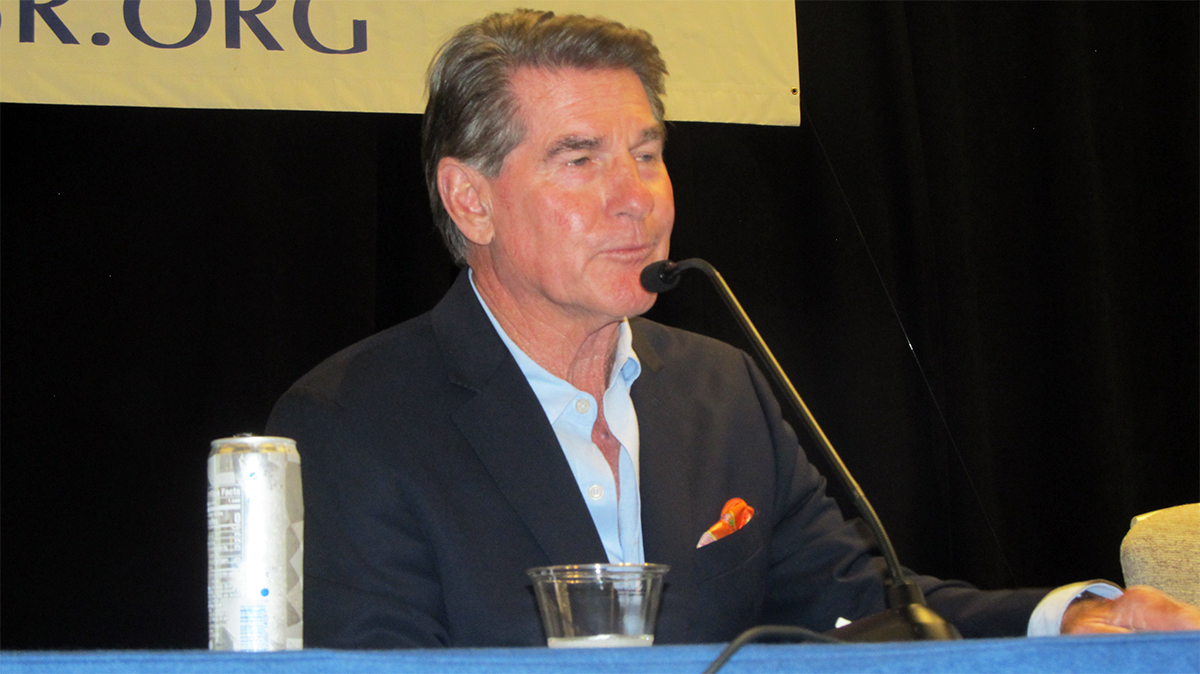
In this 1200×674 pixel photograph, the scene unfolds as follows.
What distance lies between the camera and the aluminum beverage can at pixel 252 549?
76 centimetres

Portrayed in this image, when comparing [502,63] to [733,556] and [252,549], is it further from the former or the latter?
[252,549]

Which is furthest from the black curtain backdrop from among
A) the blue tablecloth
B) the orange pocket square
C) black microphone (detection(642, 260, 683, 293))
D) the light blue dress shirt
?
the blue tablecloth

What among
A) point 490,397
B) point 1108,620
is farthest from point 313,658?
point 490,397

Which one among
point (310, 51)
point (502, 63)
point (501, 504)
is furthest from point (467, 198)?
point (310, 51)

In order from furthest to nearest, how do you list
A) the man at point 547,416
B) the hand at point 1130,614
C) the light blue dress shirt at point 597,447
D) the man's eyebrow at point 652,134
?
1. the man's eyebrow at point 652,134
2. the light blue dress shirt at point 597,447
3. the man at point 547,416
4. the hand at point 1130,614

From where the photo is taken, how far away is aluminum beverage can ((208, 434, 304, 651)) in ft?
2.50

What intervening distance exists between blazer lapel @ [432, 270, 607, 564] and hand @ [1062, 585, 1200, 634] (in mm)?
566

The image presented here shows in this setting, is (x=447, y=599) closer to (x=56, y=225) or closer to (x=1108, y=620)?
(x=1108, y=620)

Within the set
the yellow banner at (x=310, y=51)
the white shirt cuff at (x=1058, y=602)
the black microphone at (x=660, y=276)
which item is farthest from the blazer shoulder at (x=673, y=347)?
the white shirt cuff at (x=1058, y=602)

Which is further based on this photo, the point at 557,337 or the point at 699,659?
the point at 557,337

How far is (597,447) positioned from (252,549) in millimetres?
816

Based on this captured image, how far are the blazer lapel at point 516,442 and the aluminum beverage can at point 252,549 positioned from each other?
0.62 meters

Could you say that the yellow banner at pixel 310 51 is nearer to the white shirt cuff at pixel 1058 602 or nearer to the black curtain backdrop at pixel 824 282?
the black curtain backdrop at pixel 824 282

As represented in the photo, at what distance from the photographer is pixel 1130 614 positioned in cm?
99
